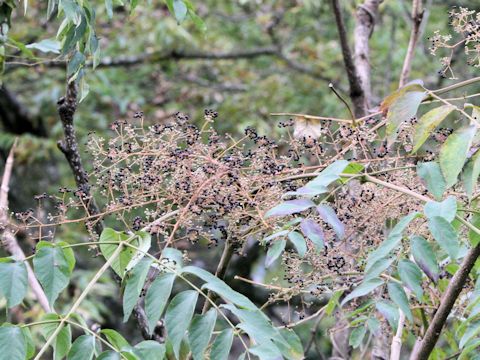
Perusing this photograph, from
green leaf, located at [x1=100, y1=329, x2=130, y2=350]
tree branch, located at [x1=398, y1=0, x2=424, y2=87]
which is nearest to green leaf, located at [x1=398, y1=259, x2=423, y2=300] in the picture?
green leaf, located at [x1=100, y1=329, x2=130, y2=350]

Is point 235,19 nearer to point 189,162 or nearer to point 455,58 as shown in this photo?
point 455,58

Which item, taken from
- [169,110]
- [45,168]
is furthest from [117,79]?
[45,168]

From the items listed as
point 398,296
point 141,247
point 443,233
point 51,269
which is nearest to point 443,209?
point 443,233

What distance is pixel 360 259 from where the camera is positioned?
1175mm

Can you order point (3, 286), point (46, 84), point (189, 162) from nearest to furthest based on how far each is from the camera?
1. point (3, 286)
2. point (189, 162)
3. point (46, 84)

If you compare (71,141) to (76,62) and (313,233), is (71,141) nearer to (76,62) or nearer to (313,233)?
(76,62)

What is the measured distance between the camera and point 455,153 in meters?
0.93

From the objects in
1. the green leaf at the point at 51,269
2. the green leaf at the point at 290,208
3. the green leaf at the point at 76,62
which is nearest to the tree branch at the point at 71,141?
the green leaf at the point at 76,62

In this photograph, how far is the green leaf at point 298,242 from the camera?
36.6 inches

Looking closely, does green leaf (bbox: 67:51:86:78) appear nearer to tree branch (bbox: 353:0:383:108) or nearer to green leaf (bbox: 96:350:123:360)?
green leaf (bbox: 96:350:123:360)

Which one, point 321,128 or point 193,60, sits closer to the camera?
point 321,128

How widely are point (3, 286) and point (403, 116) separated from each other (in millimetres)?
541

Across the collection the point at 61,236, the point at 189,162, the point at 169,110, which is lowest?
the point at 61,236

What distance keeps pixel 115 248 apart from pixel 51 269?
0.16 m
